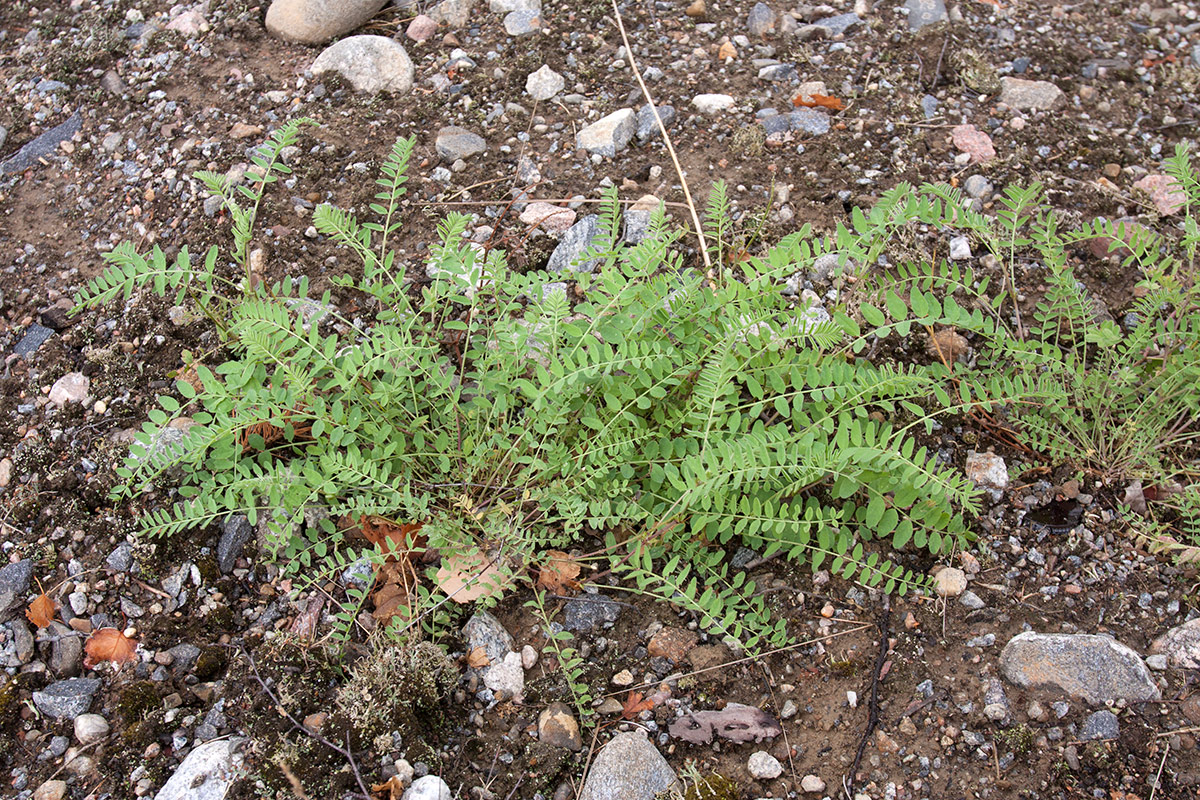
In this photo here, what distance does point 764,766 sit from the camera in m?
2.32

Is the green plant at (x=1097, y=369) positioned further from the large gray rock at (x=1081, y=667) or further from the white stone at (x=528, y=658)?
the white stone at (x=528, y=658)

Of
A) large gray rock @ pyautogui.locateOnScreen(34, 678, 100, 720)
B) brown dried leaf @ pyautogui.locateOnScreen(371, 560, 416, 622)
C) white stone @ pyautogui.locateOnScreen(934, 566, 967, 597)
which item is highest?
large gray rock @ pyautogui.locateOnScreen(34, 678, 100, 720)

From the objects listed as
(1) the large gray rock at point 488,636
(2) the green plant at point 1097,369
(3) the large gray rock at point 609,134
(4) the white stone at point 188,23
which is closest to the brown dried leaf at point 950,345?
(2) the green plant at point 1097,369

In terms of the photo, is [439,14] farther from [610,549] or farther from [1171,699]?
[1171,699]

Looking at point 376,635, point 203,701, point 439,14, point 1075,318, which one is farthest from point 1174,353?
point 439,14

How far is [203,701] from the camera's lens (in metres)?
2.43

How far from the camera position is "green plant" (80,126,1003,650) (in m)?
2.54

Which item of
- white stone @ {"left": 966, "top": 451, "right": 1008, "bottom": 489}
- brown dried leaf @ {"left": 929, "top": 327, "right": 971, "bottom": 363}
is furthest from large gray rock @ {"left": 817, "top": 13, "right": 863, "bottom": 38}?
white stone @ {"left": 966, "top": 451, "right": 1008, "bottom": 489}

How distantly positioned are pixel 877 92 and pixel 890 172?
60cm

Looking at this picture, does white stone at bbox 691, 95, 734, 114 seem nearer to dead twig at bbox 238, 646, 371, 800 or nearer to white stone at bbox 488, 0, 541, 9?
white stone at bbox 488, 0, 541, 9

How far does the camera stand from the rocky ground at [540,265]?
7.64 ft

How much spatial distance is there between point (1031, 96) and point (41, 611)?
14.6 feet

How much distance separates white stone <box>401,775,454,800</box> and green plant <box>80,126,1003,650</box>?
49cm

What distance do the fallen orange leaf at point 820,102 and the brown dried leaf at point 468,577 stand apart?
8.64 feet
